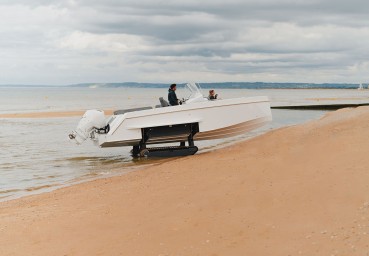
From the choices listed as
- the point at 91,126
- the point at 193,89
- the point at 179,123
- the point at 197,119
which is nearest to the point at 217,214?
the point at 179,123

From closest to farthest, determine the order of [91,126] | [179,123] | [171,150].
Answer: [179,123] → [171,150] → [91,126]

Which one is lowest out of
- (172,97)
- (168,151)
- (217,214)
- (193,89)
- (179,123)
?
(168,151)

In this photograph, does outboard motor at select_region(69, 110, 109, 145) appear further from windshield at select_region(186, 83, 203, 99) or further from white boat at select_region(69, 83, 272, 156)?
windshield at select_region(186, 83, 203, 99)

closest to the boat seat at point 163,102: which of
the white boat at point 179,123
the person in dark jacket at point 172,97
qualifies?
the white boat at point 179,123

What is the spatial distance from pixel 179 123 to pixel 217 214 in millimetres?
7558

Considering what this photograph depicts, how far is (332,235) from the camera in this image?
5.12 meters

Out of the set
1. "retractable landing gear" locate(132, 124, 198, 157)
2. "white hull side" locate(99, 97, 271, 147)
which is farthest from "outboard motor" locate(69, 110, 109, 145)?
"retractable landing gear" locate(132, 124, 198, 157)

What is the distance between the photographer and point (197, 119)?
13.9 m

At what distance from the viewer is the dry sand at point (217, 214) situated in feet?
17.3

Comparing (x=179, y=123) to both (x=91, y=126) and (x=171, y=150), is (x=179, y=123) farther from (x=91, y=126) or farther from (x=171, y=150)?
(x=91, y=126)

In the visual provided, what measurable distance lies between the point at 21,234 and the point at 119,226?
1.43 meters

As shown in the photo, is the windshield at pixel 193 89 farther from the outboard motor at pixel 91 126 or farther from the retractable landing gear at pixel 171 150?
the outboard motor at pixel 91 126

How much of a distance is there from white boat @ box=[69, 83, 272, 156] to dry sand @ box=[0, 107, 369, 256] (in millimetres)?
4372

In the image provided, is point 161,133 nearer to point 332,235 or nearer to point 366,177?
point 366,177
